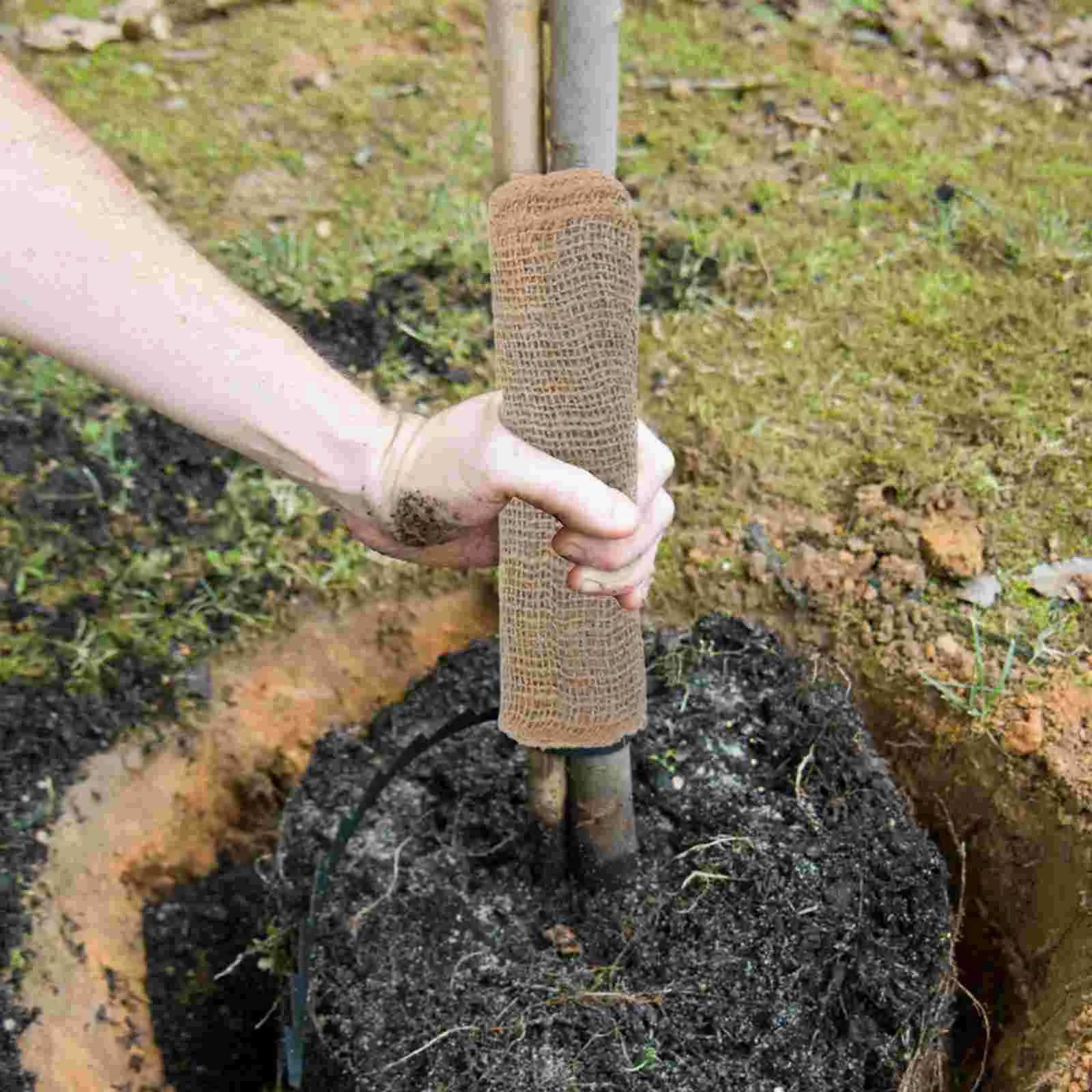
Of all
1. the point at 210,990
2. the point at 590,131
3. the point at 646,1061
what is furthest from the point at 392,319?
the point at 646,1061

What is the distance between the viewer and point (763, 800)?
212cm

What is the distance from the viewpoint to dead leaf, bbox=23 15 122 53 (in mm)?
3838

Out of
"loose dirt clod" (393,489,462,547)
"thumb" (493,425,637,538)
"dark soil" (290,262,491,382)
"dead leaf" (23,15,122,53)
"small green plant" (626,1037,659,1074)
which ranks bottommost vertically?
"small green plant" (626,1037,659,1074)

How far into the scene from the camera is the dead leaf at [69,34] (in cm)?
384

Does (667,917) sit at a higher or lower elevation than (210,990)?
higher

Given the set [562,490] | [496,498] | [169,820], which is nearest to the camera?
[562,490]

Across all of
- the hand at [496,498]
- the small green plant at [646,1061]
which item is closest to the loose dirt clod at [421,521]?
the hand at [496,498]

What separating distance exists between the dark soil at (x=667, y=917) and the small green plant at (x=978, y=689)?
0.56 ft

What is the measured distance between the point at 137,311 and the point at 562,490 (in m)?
0.59

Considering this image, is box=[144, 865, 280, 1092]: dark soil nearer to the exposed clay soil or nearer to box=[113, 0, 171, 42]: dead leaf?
the exposed clay soil

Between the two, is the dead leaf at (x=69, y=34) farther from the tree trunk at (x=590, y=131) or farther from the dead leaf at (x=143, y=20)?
the tree trunk at (x=590, y=131)

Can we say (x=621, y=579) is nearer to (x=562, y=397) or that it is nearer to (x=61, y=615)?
(x=562, y=397)

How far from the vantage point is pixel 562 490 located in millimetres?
1433

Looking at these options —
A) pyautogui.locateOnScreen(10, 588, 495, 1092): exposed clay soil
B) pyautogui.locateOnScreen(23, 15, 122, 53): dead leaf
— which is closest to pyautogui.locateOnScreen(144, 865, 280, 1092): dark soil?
pyautogui.locateOnScreen(10, 588, 495, 1092): exposed clay soil
